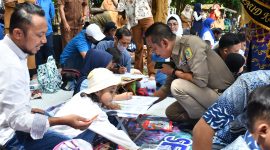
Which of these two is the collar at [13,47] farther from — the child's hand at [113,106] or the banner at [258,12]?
the banner at [258,12]

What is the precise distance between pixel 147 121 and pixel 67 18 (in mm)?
3287

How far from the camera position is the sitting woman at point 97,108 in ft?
8.54

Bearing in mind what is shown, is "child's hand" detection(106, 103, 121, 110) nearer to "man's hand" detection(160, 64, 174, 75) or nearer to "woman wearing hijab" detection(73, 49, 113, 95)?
"man's hand" detection(160, 64, 174, 75)

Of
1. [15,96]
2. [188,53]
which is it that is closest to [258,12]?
[188,53]

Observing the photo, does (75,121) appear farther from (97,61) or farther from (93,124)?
(97,61)

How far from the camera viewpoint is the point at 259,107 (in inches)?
61.3

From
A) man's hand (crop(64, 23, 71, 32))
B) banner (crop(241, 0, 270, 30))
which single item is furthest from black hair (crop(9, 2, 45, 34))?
man's hand (crop(64, 23, 71, 32))

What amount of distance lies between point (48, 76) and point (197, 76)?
2.54 m

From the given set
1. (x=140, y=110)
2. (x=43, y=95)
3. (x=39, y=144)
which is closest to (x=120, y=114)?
(x=140, y=110)

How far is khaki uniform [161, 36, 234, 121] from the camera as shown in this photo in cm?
327

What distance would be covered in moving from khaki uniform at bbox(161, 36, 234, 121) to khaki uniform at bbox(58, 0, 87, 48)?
3.39 metres

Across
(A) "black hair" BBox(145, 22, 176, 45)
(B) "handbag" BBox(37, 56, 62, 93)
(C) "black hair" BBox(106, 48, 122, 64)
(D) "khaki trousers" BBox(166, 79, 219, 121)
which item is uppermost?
(A) "black hair" BBox(145, 22, 176, 45)

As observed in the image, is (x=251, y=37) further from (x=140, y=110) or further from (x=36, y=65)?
(x=36, y=65)

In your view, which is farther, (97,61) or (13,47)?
(97,61)
